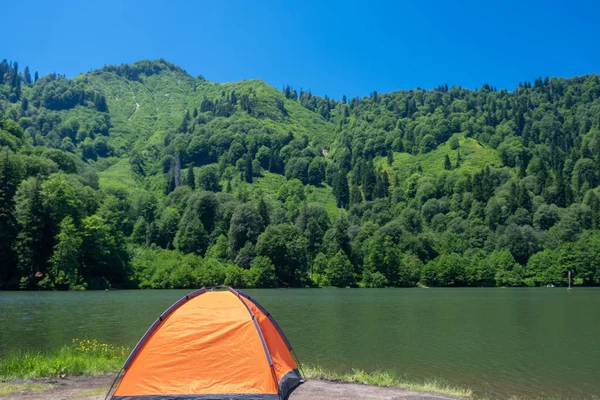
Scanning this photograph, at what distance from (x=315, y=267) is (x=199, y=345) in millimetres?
104029

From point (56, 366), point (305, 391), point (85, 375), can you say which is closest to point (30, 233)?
point (56, 366)

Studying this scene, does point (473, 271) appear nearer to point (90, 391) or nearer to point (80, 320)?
point (80, 320)

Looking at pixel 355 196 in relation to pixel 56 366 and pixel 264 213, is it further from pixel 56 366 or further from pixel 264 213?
pixel 56 366

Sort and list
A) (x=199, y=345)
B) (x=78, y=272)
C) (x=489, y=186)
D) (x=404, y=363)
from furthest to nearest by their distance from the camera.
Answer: (x=489, y=186) < (x=78, y=272) < (x=404, y=363) < (x=199, y=345)

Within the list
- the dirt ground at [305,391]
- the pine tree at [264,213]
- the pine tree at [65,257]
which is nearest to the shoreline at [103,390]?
the dirt ground at [305,391]

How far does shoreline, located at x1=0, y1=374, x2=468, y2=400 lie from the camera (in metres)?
14.2

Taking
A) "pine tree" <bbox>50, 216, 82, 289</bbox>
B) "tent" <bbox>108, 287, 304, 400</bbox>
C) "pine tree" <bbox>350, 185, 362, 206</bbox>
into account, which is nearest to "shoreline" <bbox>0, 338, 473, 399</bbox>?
"tent" <bbox>108, 287, 304, 400</bbox>

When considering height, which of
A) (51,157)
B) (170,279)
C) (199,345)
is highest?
(51,157)

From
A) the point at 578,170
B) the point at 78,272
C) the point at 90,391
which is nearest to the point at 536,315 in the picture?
the point at 90,391

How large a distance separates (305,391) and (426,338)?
18.8 m

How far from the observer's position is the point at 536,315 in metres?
47.6

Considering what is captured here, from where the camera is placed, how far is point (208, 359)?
46.5ft

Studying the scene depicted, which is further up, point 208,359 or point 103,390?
point 208,359

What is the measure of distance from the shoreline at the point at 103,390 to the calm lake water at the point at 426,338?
15.2ft
